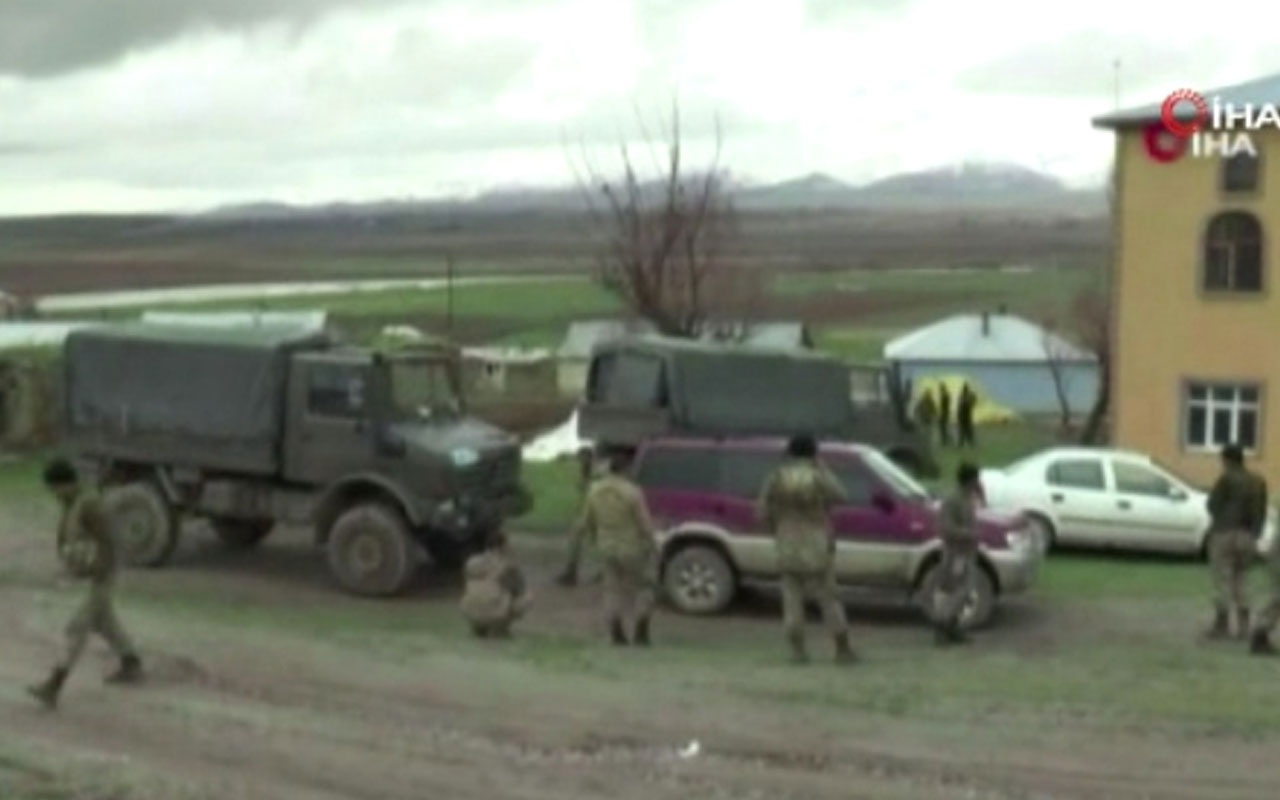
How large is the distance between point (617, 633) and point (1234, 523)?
5.32m

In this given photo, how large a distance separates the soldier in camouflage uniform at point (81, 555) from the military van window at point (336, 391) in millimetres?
8666

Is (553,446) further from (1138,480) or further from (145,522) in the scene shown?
(145,522)

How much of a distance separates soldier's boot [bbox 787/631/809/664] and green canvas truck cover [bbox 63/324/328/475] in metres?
8.17

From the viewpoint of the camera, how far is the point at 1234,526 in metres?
20.4

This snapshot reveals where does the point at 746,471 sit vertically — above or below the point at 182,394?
below

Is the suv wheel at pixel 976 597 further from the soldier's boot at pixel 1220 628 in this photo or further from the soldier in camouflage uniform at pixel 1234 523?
the soldier in camouflage uniform at pixel 1234 523

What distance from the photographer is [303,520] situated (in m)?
25.2

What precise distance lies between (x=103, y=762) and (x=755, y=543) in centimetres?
1050

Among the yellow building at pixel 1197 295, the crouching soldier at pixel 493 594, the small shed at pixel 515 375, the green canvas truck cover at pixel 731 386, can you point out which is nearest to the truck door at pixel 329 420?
the green canvas truck cover at pixel 731 386

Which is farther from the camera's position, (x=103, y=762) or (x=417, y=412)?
(x=417, y=412)

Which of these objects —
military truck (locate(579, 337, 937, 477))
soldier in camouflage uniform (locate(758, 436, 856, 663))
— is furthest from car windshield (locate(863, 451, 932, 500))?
soldier in camouflage uniform (locate(758, 436, 856, 663))

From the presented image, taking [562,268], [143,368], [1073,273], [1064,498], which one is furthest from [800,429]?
[562,268]

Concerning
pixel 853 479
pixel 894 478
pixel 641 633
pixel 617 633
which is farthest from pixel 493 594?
pixel 894 478

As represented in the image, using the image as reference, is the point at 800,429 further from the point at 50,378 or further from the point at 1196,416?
the point at 1196,416
